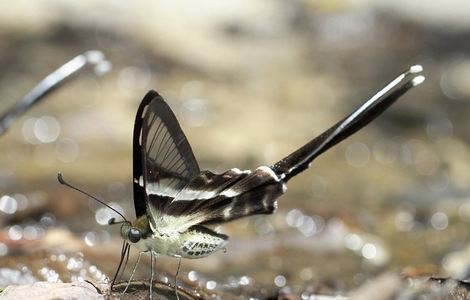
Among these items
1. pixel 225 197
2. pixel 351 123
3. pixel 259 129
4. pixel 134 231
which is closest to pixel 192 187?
pixel 225 197

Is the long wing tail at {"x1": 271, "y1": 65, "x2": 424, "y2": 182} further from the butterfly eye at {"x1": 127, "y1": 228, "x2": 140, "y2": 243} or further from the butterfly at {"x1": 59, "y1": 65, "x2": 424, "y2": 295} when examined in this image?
the butterfly eye at {"x1": 127, "y1": 228, "x2": 140, "y2": 243}

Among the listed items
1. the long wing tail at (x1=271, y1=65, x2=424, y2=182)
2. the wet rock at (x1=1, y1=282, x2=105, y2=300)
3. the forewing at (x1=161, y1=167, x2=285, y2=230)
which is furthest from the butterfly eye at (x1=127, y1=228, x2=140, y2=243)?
the long wing tail at (x1=271, y1=65, x2=424, y2=182)


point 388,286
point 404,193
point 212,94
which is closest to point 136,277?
point 388,286

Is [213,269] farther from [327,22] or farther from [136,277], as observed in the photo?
[327,22]

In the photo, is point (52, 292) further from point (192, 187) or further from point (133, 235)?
point (192, 187)

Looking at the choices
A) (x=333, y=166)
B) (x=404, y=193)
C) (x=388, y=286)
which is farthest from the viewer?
(x=333, y=166)

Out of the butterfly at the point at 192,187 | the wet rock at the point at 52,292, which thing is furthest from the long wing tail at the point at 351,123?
the wet rock at the point at 52,292
